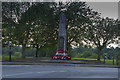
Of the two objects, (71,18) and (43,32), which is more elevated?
(71,18)

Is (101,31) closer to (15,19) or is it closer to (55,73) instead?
(15,19)

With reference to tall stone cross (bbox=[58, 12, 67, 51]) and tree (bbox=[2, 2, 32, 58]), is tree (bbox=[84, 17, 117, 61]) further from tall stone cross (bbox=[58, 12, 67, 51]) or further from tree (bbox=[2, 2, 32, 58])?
tree (bbox=[2, 2, 32, 58])

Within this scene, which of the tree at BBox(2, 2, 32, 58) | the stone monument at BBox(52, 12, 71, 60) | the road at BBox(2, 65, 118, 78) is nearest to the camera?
the road at BBox(2, 65, 118, 78)

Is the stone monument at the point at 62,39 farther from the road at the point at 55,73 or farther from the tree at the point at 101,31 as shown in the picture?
the road at the point at 55,73

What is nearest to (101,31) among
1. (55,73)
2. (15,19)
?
(15,19)

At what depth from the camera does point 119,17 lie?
147ft

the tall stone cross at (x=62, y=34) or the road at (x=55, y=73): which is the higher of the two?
the tall stone cross at (x=62, y=34)

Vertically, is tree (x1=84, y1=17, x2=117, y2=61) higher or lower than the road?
higher

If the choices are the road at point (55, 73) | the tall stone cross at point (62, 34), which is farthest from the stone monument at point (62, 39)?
the road at point (55, 73)

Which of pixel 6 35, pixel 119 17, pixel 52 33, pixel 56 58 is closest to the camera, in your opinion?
pixel 56 58

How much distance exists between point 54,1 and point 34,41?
32.7ft

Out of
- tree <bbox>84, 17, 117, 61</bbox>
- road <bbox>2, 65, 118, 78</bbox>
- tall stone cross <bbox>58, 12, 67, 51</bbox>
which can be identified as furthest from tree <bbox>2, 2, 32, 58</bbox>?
road <bbox>2, 65, 118, 78</bbox>

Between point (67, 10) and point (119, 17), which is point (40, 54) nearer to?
point (67, 10)

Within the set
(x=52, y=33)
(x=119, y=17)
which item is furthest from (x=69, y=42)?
(x=119, y=17)
